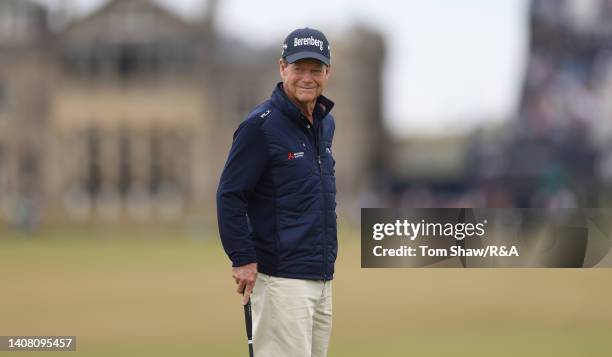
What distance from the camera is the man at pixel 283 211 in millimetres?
5121

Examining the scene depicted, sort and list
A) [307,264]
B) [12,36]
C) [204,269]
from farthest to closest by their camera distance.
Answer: [12,36]
[204,269]
[307,264]

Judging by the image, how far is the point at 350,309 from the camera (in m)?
14.2

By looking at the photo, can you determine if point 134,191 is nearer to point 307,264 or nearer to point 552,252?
point 552,252

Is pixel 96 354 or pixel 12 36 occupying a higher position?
pixel 12 36

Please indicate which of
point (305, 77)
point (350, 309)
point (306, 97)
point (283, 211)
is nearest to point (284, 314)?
point (283, 211)

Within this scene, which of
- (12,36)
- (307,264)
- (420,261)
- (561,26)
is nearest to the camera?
(307,264)

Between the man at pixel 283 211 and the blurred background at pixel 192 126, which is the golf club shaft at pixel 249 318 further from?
the blurred background at pixel 192 126

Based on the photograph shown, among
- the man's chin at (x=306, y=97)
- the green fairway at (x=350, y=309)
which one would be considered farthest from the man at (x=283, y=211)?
the green fairway at (x=350, y=309)

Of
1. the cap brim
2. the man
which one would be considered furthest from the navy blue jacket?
the cap brim

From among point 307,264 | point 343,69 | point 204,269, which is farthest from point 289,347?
point 343,69

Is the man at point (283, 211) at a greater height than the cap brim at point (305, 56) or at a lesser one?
lesser

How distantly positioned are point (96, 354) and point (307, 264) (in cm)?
559

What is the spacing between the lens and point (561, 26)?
65.0 metres

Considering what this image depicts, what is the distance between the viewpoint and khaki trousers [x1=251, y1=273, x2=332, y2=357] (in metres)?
5.14
